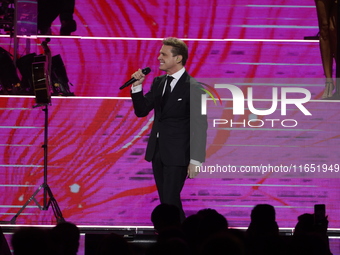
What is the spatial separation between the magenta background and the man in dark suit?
0.86 metres

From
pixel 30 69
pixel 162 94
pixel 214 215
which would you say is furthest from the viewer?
pixel 30 69

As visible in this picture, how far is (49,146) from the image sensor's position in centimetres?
576

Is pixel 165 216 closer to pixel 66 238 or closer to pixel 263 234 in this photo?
pixel 263 234

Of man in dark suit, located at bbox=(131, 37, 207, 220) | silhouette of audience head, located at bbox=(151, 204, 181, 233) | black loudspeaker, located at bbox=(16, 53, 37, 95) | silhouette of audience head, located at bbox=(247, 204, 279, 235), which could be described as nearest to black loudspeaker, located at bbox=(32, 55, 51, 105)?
black loudspeaker, located at bbox=(16, 53, 37, 95)

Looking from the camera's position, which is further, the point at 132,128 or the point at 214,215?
the point at 132,128

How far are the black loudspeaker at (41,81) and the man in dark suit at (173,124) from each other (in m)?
0.92

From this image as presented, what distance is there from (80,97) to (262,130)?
1622mm

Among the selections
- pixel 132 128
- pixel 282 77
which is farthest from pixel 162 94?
pixel 282 77

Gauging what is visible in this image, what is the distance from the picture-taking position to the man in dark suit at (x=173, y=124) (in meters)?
4.73

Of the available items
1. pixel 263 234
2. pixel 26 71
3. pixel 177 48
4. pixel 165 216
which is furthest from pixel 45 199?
pixel 263 234

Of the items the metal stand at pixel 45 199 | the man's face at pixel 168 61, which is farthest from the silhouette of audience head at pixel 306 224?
the metal stand at pixel 45 199

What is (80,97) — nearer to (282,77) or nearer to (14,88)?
(14,88)

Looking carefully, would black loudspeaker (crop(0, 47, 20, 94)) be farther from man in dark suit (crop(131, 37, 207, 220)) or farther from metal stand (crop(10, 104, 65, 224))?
man in dark suit (crop(131, 37, 207, 220))

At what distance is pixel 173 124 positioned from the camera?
4859 mm
